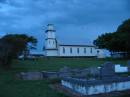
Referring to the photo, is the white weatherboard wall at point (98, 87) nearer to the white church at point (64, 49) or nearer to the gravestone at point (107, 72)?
the gravestone at point (107, 72)

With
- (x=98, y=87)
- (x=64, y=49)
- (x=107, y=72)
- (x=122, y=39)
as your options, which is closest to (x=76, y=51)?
(x=64, y=49)

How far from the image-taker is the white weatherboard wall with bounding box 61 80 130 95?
631 inches

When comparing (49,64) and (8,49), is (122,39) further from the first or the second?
(8,49)

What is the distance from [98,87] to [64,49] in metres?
69.1

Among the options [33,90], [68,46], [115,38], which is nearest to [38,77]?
[33,90]

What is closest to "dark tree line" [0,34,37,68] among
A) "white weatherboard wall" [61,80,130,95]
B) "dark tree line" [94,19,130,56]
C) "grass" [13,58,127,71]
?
"grass" [13,58,127,71]

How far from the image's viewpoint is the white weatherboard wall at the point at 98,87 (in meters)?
16.0

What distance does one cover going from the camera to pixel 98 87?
1645 centimetres

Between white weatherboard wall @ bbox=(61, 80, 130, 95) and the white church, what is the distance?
67.2 meters

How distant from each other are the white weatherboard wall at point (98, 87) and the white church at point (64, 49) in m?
67.2

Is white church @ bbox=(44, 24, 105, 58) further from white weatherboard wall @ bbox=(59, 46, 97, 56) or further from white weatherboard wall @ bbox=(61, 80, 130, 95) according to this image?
white weatherboard wall @ bbox=(61, 80, 130, 95)

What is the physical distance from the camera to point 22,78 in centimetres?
2331

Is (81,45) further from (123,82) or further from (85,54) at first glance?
(123,82)

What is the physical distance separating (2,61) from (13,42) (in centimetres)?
223
